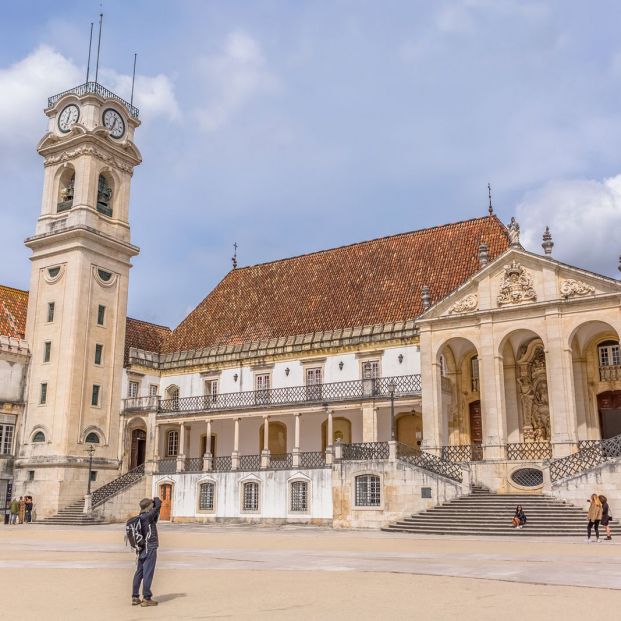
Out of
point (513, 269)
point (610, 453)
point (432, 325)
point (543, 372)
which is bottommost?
point (610, 453)

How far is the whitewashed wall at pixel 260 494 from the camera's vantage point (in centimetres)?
2977

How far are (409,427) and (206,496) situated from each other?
32.4 ft

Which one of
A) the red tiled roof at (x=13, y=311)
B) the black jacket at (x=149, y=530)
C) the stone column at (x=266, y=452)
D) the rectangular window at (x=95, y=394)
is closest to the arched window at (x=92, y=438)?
the rectangular window at (x=95, y=394)

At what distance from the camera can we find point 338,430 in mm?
35000

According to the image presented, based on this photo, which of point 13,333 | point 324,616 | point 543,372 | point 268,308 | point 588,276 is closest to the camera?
point 324,616

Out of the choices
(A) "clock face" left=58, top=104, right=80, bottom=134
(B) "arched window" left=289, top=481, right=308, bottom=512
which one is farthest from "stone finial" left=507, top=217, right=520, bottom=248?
(A) "clock face" left=58, top=104, right=80, bottom=134

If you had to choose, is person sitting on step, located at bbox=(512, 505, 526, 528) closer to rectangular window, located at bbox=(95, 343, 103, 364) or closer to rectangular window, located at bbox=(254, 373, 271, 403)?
rectangular window, located at bbox=(254, 373, 271, 403)

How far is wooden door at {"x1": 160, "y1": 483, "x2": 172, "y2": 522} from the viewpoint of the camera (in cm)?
3488

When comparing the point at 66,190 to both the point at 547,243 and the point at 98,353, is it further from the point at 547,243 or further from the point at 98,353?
the point at 547,243

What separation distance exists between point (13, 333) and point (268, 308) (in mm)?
13292

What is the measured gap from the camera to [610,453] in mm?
24250

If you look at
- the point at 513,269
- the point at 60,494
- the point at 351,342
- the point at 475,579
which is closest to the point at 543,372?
the point at 513,269

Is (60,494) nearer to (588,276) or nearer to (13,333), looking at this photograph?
(13,333)

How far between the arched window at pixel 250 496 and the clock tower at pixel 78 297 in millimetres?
7953
